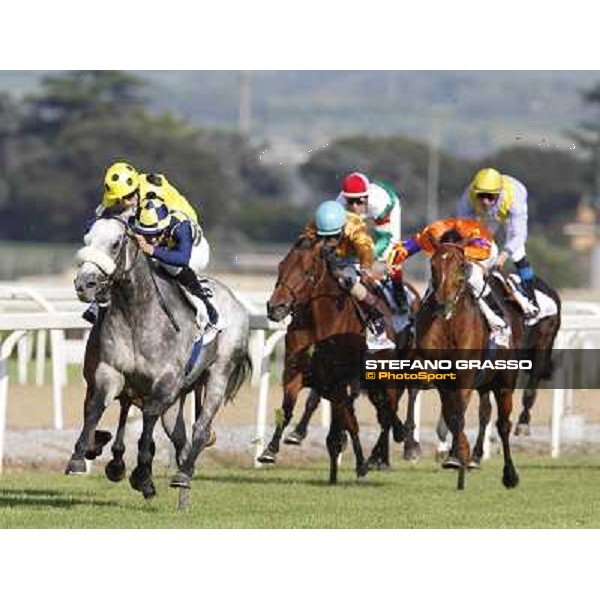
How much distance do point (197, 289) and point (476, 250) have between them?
1876 millimetres

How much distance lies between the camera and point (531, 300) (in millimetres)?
11680

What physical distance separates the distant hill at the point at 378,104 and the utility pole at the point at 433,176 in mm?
3799

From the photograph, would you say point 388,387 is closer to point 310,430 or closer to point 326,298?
point 326,298

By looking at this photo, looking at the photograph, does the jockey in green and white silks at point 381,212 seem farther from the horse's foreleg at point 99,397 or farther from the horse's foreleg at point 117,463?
the horse's foreleg at point 99,397

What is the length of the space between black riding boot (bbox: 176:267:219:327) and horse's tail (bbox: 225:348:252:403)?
0.29 m

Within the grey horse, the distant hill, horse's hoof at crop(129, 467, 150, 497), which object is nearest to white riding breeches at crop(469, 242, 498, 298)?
the grey horse

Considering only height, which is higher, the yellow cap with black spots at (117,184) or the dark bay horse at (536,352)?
the yellow cap with black spots at (117,184)

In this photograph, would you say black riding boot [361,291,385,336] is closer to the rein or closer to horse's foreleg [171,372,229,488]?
horse's foreleg [171,372,229,488]

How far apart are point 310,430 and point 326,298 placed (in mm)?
2608

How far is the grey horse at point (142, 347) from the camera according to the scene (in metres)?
8.73

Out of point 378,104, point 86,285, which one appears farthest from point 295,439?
point 378,104

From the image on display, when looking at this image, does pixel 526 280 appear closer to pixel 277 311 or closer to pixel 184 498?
pixel 277 311

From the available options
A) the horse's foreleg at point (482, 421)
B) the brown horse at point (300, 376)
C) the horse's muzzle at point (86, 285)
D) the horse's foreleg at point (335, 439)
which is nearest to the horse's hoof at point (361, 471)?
the horse's foreleg at point (335, 439)

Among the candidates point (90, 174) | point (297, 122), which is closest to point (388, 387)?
point (90, 174)
